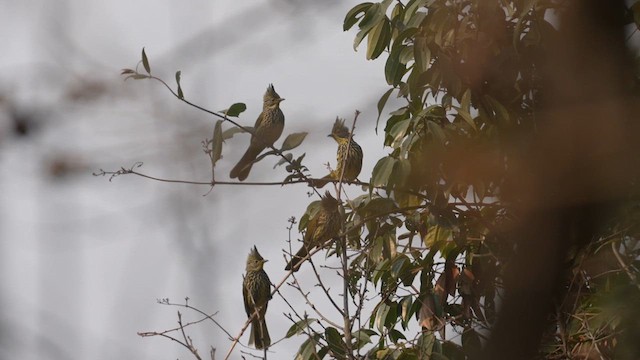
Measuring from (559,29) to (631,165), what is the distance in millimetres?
961

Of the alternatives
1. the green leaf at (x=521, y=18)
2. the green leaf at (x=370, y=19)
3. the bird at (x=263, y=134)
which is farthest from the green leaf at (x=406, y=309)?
the green leaf at (x=521, y=18)

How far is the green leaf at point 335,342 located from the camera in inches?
141

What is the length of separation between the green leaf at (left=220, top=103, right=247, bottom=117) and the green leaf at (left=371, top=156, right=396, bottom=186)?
2.13 feet

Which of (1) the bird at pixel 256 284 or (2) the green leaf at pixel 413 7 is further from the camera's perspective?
(1) the bird at pixel 256 284

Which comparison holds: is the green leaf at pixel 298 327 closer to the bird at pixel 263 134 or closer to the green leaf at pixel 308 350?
the green leaf at pixel 308 350

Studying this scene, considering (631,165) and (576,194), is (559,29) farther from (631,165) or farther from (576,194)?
(631,165)

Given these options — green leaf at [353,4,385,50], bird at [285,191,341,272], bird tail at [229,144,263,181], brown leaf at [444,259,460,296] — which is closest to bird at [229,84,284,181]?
bird tail at [229,144,263,181]

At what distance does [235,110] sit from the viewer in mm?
3113

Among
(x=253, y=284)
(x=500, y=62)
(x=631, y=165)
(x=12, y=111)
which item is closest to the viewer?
(x=12, y=111)

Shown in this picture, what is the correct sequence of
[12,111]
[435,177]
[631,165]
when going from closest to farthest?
[12,111], [631,165], [435,177]

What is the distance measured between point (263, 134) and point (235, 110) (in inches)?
24.1

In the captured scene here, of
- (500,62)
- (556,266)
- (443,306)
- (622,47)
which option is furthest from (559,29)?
(443,306)

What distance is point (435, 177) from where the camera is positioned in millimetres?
3607

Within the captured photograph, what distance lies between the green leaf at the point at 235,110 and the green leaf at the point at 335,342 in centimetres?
102
